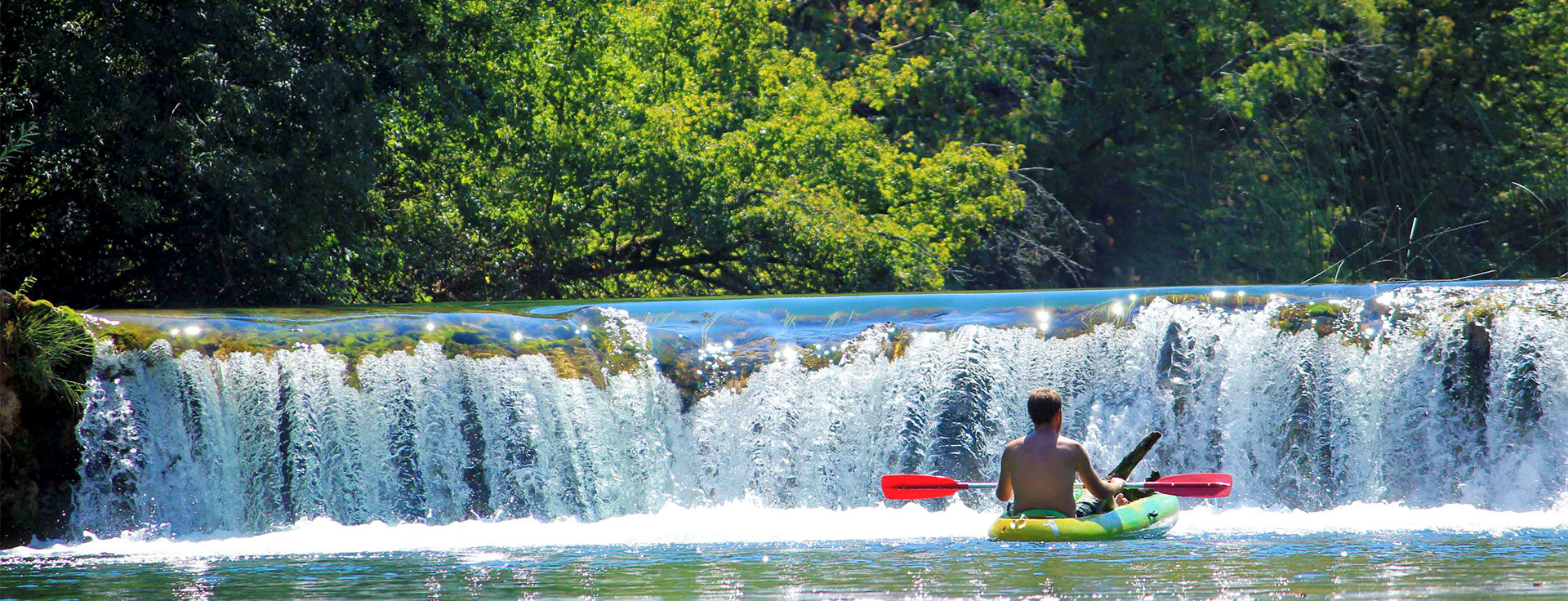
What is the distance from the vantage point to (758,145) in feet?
78.8

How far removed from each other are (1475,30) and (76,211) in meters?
22.5

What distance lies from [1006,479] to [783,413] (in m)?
3.64

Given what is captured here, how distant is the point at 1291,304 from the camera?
13.5 metres

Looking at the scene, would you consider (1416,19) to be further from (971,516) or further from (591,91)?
(971,516)

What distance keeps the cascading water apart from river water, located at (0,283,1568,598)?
19mm

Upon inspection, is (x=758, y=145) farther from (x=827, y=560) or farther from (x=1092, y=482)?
(x=827, y=560)

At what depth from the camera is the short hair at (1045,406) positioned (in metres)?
9.77

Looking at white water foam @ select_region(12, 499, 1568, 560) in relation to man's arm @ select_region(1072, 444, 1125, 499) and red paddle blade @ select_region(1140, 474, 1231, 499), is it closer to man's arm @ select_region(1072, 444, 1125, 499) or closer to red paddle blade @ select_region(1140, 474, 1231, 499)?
red paddle blade @ select_region(1140, 474, 1231, 499)

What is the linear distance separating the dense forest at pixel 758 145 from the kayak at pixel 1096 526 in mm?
10602

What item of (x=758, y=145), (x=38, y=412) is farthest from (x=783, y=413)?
(x=758, y=145)

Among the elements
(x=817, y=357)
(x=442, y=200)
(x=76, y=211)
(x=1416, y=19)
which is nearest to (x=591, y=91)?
(x=442, y=200)

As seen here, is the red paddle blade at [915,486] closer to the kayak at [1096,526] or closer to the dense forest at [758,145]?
the kayak at [1096,526]

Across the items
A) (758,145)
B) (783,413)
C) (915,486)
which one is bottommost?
(915,486)

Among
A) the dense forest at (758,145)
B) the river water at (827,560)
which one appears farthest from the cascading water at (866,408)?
the dense forest at (758,145)
